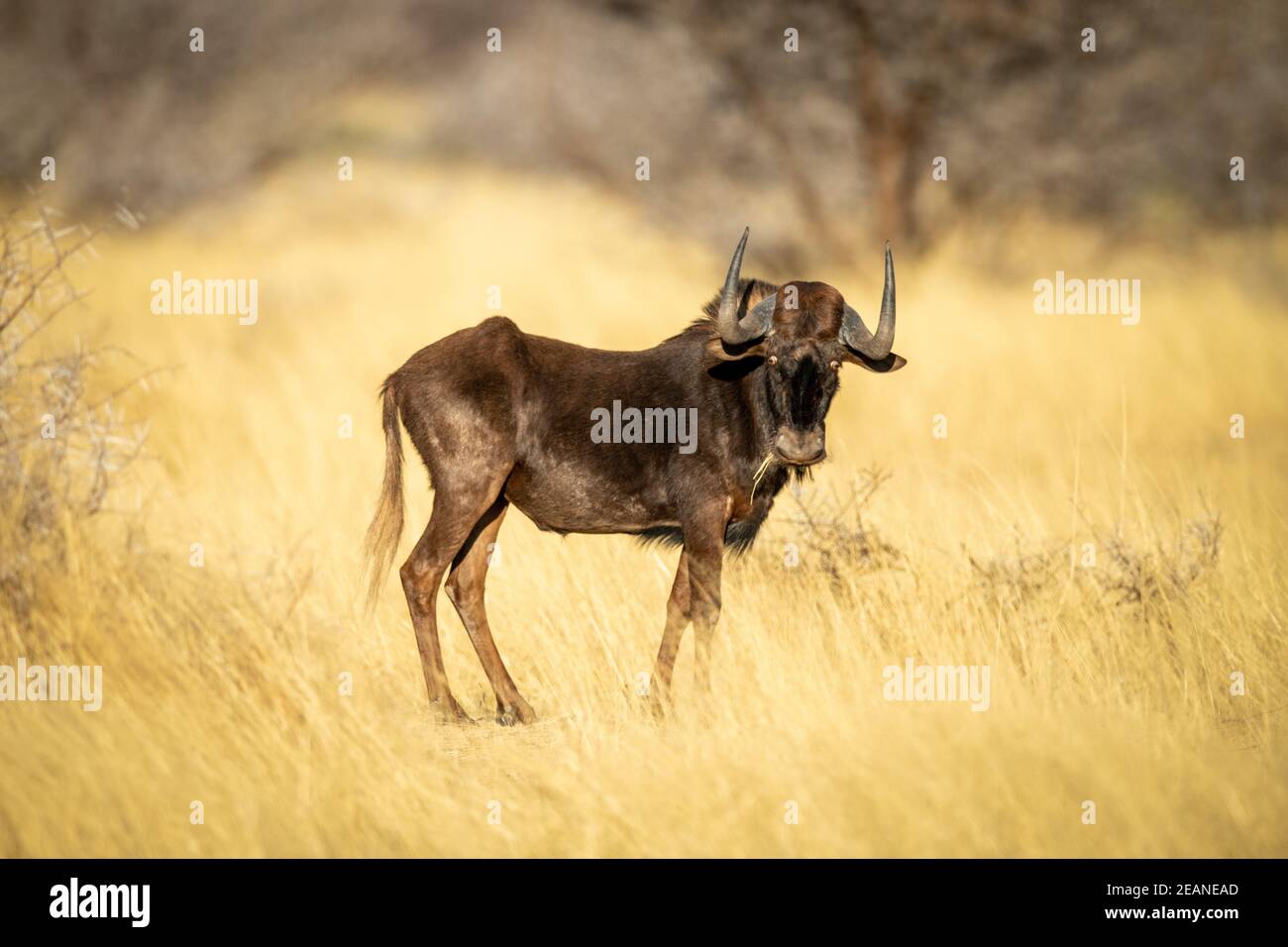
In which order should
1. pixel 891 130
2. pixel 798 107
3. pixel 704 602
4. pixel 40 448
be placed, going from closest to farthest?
1. pixel 704 602
2. pixel 40 448
3. pixel 891 130
4. pixel 798 107

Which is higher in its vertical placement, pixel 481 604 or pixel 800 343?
pixel 800 343

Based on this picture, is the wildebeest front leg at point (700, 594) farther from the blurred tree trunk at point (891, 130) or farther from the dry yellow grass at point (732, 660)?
the blurred tree trunk at point (891, 130)

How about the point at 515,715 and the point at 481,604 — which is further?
the point at 481,604

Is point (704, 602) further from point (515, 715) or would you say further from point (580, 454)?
point (515, 715)

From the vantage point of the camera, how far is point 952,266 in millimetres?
16219

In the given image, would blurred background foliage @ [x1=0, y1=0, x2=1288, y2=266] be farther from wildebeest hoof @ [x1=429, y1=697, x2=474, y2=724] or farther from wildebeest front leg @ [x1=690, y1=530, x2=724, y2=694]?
wildebeest hoof @ [x1=429, y1=697, x2=474, y2=724]

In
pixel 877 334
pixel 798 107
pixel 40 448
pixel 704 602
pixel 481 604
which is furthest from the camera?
pixel 798 107

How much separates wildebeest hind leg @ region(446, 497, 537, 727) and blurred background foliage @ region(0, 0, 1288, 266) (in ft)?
38.9

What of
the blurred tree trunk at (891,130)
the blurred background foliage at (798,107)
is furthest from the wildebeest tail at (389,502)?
the blurred background foliage at (798,107)

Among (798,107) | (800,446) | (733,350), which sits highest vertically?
(798,107)

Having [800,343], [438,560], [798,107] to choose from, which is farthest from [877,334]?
[798,107]

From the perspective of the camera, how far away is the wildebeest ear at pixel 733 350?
6.18m

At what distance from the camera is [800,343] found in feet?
20.0

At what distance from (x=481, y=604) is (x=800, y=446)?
68.8 inches
